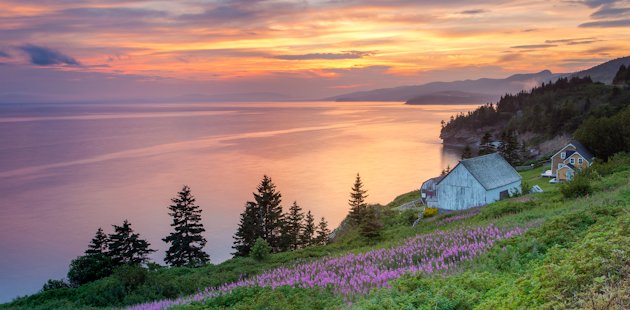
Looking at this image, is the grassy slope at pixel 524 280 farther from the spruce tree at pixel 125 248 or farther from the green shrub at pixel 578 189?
the spruce tree at pixel 125 248

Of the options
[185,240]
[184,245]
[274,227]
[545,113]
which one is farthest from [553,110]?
[184,245]

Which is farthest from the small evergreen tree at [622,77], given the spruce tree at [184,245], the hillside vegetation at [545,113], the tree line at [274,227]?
the spruce tree at [184,245]

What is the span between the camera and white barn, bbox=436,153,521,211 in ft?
137

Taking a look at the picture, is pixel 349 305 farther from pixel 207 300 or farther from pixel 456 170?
pixel 456 170

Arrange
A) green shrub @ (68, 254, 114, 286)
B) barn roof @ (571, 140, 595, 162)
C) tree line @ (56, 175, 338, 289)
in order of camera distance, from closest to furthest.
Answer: green shrub @ (68, 254, 114, 286), tree line @ (56, 175, 338, 289), barn roof @ (571, 140, 595, 162)

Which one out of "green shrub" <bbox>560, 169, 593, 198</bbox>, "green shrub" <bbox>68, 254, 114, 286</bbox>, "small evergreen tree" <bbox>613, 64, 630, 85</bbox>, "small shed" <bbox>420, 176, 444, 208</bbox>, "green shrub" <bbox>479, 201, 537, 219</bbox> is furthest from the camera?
"small evergreen tree" <bbox>613, 64, 630, 85</bbox>

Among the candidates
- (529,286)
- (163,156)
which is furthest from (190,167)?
(529,286)

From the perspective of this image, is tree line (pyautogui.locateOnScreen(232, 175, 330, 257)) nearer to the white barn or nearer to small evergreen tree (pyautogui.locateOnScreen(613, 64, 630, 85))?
the white barn

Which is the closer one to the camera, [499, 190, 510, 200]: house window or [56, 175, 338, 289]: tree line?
[56, 175, 338, 289]: tree line

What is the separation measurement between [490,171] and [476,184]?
9.34 feet

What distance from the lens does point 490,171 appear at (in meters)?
43.4

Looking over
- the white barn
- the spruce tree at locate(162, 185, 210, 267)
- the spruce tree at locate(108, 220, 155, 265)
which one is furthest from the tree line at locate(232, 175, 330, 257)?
the white barn

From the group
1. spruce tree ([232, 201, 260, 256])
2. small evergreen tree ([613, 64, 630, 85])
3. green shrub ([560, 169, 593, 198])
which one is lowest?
spruce tree ([232, 201, 260, 256])

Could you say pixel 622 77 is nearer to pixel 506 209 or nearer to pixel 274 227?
pixel 274 227
